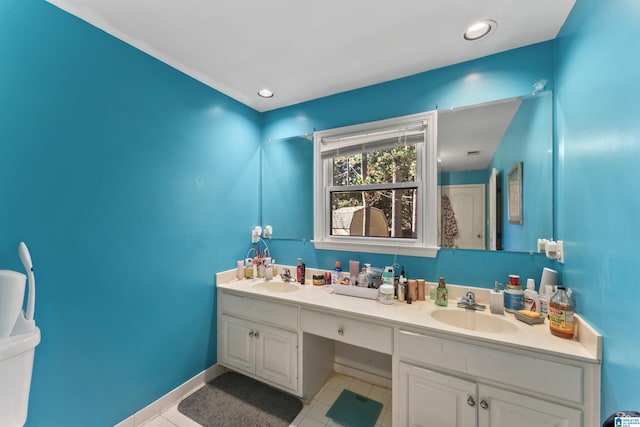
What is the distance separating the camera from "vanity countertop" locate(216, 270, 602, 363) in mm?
1066

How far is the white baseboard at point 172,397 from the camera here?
153cm

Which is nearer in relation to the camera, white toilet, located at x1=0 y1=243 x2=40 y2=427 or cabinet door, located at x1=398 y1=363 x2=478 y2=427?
white toilet, located at x1=0 y1=243 x2=40 y2=427

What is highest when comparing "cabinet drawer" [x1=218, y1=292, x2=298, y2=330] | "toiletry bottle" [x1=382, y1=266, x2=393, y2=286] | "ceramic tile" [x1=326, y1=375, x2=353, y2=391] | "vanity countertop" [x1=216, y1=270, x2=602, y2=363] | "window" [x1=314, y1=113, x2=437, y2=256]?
A: "window" [x1=314, y1=113, x2=437, y2=256]

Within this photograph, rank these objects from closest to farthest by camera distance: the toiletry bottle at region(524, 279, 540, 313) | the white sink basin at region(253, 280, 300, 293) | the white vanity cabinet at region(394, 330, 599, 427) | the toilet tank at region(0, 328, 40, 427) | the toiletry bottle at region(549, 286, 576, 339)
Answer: the toilet tank at region(0, 328, 40, 427)
the white vanity cabinet at region(394, 330, 599, 427)
the toiletry bottle at region(549, 286, 576, 339)
the toiletry bottle at region(524, 279, 540, 313)
the white sink basin at region(253, 280, 300, 293)

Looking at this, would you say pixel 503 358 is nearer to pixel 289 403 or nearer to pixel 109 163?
pixel 289 403

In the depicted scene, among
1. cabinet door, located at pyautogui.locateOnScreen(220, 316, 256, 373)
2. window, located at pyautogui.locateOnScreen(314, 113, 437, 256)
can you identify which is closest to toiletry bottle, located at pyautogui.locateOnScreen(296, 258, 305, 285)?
window, located at pyautogui.locateOnScreen(314, 113, 437, 256)

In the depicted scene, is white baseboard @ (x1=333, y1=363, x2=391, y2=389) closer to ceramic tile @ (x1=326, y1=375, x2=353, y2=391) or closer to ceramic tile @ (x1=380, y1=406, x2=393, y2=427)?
ceramic tile @ (x1=326, y1=375, x2=353, y2=391)

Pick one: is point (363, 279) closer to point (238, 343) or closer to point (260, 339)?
point (260, 339)

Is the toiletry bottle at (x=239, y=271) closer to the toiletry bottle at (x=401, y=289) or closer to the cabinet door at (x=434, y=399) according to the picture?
the toiletry bottle at (x=401, y=289)

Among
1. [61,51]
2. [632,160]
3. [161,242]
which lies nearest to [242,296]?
[161,242]

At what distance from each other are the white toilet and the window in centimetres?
171

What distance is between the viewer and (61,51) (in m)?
1.27

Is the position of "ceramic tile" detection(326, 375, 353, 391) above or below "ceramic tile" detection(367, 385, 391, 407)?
below

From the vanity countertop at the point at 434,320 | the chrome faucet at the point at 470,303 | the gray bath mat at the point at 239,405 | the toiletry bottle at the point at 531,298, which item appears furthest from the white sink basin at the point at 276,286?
the toiletry bottle at the point at 531,298
